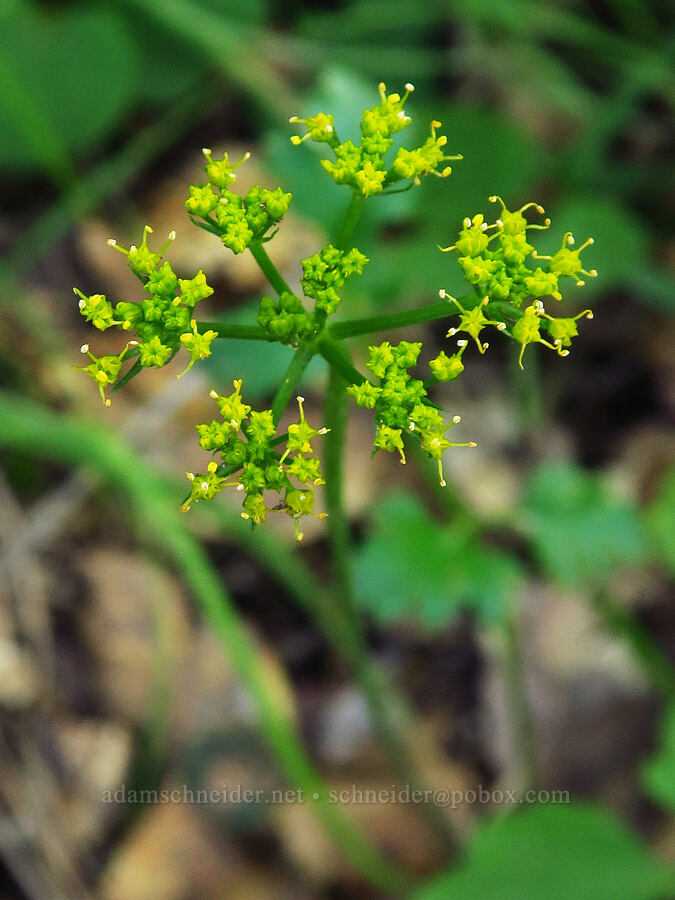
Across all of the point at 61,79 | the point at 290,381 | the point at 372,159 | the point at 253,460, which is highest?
the point at 61,79

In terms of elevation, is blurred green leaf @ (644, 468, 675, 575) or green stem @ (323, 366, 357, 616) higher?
green stem @ (323, 366, 357, 616)

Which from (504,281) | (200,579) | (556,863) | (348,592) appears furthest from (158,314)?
(556,863)

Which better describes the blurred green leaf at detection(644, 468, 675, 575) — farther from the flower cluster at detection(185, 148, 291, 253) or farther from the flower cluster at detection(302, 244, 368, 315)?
the flower cluster at detection(185, 148, 291, 253)

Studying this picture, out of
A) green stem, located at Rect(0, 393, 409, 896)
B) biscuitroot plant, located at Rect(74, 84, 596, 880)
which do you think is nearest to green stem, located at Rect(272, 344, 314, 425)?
biscuitroot plant, located at Rect(74, 84, 596, 880)

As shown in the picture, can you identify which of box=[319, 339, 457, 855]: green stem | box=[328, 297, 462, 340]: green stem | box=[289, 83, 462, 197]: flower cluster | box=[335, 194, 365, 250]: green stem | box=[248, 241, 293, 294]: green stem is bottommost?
box=[319, 339, 457, 855]: green stem

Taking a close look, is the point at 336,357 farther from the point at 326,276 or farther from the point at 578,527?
the point at 578,527

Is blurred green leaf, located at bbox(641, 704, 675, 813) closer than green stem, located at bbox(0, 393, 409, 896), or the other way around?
blurred green leaf, located at bbox(641, 704, 675, 813)

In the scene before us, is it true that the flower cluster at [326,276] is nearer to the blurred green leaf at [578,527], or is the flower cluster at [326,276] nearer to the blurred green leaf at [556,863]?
the blurred green leaf at [578,527]
